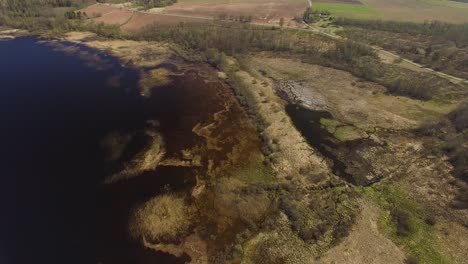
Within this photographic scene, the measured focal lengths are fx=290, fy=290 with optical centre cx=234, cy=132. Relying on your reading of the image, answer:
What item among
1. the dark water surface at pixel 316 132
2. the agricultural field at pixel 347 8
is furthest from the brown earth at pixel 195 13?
the dark water surface at pixel 316 132

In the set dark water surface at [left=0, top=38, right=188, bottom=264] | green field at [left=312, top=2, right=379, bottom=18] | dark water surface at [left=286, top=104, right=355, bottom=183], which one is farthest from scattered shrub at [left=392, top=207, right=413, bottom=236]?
green field at [left=312, top=2, right=379, bottom=18]

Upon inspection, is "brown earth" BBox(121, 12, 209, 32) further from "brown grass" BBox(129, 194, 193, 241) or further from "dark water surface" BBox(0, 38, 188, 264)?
"brown grass" BBox(129, 194, 193, 241)

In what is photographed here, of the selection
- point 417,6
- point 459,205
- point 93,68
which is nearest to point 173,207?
point 459,205

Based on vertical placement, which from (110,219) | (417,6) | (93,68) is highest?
(417,6)

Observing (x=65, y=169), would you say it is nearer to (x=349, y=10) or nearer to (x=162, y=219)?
(x=162, y=219)

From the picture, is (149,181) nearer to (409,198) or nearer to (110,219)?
(110,219)

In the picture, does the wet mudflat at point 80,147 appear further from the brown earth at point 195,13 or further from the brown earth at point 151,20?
the brown earth at point 195,13
